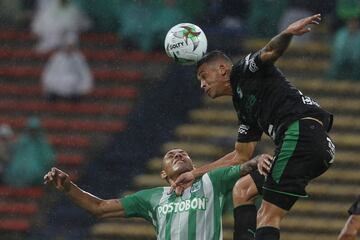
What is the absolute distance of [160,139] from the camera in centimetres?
1542

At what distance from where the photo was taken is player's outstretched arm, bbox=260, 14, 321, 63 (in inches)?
339

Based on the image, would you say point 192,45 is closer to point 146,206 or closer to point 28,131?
point 146,206

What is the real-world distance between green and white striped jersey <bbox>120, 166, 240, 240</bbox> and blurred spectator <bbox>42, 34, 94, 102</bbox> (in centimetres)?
613

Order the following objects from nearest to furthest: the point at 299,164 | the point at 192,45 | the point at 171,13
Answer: the point at 299,164 → the point at 192,45 → the point at 171,13

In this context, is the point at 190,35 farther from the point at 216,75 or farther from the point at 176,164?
the point at 176,164

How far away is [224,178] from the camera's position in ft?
31.9

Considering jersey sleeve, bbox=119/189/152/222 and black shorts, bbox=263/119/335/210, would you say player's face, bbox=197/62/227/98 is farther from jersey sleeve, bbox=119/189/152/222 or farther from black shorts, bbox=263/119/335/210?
jersey sleeve, bbox=119/189/152/222

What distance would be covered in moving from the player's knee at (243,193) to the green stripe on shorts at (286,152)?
1.58 ft

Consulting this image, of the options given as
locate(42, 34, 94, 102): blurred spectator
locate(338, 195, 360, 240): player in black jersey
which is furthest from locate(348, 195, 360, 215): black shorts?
locate(42, 34, 94, 102): blurred spectator

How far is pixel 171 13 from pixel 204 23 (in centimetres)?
38

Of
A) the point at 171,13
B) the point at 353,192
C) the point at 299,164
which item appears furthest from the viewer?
the point at 171,13

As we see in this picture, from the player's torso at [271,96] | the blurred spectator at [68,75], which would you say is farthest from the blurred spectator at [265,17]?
the player's torso at [271,96]

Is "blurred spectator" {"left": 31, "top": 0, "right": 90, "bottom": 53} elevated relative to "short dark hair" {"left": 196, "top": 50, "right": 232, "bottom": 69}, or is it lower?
elevated

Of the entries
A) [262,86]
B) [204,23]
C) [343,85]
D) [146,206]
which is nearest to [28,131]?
[204,23]
